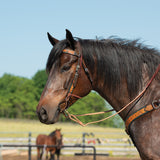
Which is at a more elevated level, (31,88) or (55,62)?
(31,88)

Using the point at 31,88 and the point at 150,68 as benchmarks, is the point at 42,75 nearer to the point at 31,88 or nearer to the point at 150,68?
the point at 31,88

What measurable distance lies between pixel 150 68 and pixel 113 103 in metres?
0.50

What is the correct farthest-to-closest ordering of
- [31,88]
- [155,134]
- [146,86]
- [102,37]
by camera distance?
1. [31,88]
2. [102,37]
3. [146,86]
4. [155,134]

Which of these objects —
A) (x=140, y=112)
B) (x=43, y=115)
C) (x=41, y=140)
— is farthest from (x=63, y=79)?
(x=41, y=140)

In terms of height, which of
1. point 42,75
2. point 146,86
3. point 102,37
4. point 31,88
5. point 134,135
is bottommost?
point 134,135

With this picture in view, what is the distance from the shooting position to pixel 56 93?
7.52 ft

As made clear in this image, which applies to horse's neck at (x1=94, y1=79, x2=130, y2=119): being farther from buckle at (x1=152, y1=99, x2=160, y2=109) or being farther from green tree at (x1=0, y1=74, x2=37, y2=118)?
green tree at (x1=0, y1=74, x2=37, y2=118)

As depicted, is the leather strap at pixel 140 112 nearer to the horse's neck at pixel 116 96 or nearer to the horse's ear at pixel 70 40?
the horse's neck at pixel 116 96

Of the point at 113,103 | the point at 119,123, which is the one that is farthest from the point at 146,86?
the point at 119,123

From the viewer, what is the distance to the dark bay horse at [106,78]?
2.24 meters

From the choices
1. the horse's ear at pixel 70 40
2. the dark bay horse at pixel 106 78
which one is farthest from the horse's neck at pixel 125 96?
the horse's ear at pixel 70 40

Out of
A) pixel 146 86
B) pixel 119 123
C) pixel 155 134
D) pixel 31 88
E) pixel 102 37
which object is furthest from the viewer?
pixel 31 88

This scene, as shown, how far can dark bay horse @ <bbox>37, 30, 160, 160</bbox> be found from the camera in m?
2.24

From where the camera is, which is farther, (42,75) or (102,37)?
(42,75)
